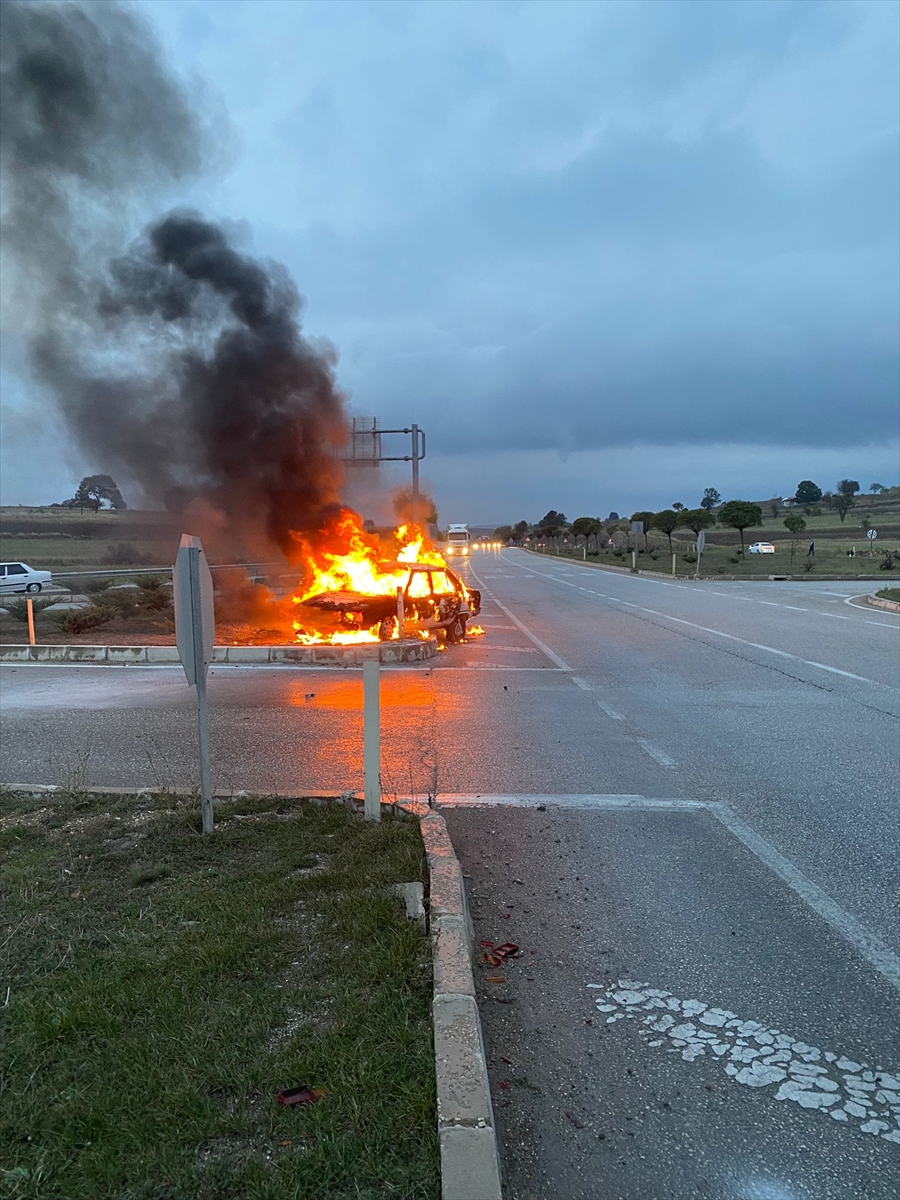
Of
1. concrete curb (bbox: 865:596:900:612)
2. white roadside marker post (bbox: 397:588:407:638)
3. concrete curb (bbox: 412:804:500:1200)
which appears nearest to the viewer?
concrete curb (bbox: 412:804:500:1200)

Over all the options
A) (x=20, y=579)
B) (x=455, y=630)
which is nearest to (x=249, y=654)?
(x=455, y=630)

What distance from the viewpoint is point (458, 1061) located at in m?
2.45

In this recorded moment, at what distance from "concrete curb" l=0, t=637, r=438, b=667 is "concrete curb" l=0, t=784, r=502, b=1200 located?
302 inches

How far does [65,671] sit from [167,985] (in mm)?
9451

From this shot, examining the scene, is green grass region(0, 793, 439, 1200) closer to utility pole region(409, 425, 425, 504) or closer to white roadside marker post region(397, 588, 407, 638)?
white roadside marker post region(397, 588, 407, 638)

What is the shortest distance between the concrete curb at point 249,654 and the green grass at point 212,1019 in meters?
7.41

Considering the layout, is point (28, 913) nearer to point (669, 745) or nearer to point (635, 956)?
point (635, 956)

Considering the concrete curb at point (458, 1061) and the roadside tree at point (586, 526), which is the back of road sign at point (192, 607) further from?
the roadside tree at point (586, 526)

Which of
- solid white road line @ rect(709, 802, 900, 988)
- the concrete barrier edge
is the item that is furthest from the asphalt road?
the concrete barrier edge

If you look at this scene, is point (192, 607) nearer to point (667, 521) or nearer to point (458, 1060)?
point (458, 1060)

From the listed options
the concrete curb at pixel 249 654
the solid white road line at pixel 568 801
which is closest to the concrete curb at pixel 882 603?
the concrete curb at pixel 249 654

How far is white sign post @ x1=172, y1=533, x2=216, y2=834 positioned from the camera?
Result: 4.31m

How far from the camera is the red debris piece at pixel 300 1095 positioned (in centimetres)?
233

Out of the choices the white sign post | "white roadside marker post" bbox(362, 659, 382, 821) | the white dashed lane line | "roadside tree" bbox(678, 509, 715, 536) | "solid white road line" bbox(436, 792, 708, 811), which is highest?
"roadside tree" bbox(678, 509, 715, 536)
